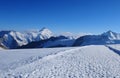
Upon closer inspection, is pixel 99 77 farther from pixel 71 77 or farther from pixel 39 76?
pixel 39 76

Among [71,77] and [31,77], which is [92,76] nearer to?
[71,77]

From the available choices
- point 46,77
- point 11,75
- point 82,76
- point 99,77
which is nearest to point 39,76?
point 46,77

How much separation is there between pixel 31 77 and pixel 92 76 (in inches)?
158

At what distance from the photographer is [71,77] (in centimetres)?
1420

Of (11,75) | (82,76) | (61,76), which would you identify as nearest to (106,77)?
(82,76)

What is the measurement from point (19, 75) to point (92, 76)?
4740 millimetres

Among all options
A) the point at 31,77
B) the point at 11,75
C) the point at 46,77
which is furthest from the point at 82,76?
the point at 11,75

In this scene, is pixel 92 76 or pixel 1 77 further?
pixel 92 76

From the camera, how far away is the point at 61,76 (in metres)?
14.4

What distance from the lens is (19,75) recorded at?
14125 millimetres

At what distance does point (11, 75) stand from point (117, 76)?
692 centimetres

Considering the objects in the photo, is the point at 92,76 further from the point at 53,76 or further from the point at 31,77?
the point at 31,77

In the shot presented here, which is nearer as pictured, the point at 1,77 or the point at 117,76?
the point at 1,77

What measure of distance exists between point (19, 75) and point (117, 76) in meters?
6.42
